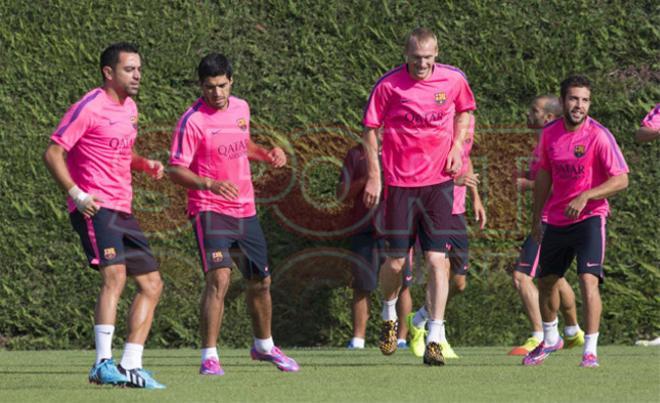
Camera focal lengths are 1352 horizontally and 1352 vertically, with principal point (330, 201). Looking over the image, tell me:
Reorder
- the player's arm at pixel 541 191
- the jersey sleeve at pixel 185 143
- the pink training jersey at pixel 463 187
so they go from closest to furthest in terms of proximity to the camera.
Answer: the jersey sleeve at pixel 185 143, the player's arm at pixel 541 191, the pink training jersey at pixel 463 187

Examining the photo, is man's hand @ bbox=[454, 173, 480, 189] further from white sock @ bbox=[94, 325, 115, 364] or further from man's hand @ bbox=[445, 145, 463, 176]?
white sock @ bbox=[94, 325, 115, 364]

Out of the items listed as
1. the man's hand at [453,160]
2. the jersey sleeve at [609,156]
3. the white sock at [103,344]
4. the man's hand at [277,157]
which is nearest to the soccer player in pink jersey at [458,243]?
the man's hand at [453,160]

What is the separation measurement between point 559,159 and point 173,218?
13.2 feet

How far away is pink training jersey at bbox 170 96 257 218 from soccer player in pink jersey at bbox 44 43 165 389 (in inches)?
28.7

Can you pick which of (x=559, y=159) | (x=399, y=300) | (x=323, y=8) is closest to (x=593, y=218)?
(x=559, y=159)

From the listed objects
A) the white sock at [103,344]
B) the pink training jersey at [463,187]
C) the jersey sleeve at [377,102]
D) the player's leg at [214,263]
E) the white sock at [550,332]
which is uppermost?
the jersey sleeve at [377,102]

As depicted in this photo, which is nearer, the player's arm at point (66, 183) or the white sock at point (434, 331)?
the player's arm at point (66, 183)

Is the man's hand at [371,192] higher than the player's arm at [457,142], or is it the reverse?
the player's arm at [457,142]

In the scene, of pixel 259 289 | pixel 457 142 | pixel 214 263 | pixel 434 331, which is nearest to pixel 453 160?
pixel 457 142

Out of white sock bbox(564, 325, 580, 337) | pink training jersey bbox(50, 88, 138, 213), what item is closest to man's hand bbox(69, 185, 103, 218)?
pink training jersey bbox(50, 88, 138, 213)

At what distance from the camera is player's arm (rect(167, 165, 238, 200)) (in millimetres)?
8477

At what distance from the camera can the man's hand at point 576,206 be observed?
8.73 metres

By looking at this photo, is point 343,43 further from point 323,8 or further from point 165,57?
point 165,57

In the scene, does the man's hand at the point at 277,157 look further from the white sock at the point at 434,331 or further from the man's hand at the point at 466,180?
the man's hand at the point at 466,180
